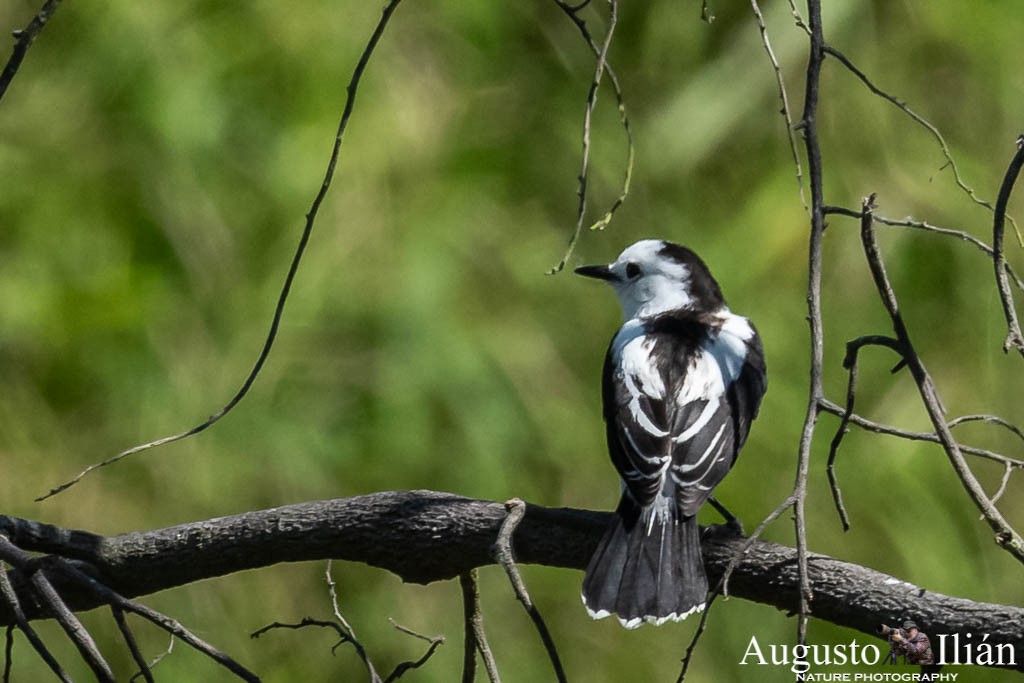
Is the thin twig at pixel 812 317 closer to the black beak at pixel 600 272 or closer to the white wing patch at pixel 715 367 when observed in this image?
the white wing patch at pixel 715 367

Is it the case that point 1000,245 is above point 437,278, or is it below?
below

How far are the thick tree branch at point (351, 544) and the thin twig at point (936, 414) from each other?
70cm

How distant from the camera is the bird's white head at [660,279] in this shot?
4.52m

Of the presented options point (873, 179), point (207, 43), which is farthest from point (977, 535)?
point (207, 43)

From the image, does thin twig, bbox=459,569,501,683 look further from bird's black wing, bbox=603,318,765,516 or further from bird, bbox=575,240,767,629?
bird's black wing, bbox=603,318,765,516

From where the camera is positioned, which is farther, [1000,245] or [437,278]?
[437,278]

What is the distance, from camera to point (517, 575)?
212 cm

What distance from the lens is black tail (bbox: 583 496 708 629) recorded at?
10.2ft

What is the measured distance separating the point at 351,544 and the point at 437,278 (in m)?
3.09

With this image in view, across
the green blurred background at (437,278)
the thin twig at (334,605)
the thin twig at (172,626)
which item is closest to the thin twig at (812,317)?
the thin twig at (172,626)

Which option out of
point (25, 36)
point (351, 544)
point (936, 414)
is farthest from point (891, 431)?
point (25, 36)

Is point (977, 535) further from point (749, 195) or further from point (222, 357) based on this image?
point (222, 357)

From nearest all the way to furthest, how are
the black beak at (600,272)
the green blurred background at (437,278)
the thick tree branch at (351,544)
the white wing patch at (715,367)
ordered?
the thick tree branch at (351,544) → the white wing patch at (715,367) → the black beak at (600,272) → the green blurred background at (437,278)

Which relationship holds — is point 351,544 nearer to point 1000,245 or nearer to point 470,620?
point 470,620
